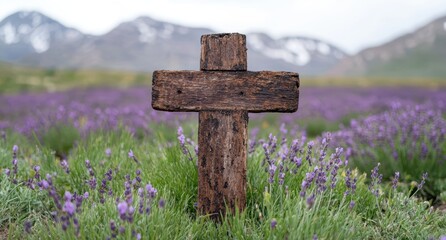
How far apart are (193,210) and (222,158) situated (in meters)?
0.60

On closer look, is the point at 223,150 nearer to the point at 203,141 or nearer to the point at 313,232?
the point at 203,141

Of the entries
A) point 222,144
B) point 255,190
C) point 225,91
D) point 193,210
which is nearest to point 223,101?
point 225,91

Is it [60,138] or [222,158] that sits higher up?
[222,158]

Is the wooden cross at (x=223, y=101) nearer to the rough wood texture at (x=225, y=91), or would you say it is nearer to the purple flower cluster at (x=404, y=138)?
the rough wood texture at (x=225, y=91)

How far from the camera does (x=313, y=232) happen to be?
7.37 feet

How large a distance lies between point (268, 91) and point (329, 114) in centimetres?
849

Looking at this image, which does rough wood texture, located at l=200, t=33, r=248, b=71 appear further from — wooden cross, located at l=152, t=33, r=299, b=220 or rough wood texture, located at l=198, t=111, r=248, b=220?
rough wood texture, located at l=198, t=111, r=248, b=220

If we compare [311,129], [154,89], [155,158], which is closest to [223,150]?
[154,89]

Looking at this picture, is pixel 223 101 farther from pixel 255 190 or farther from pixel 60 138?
pixel 60 138

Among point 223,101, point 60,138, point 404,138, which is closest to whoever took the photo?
point 223,101

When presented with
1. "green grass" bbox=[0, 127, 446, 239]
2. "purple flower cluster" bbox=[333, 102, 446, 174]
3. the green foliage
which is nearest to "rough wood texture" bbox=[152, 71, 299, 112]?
"green grass" bbox=[0, 127, 446, 239]

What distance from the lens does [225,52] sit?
274 cm

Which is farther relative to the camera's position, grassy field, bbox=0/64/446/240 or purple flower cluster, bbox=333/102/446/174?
purple flower cluster, bbox=333/102/446/174

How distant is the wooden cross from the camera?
2701 mm
